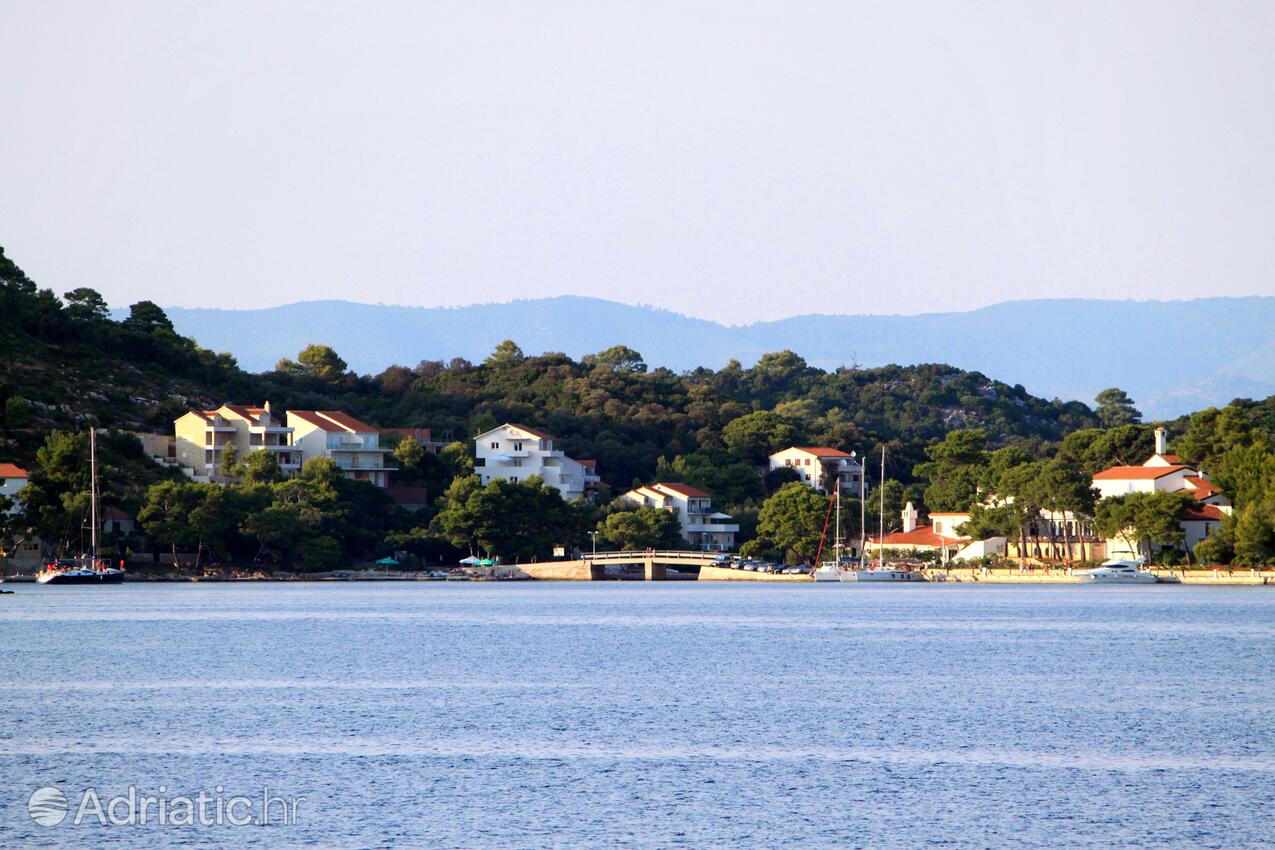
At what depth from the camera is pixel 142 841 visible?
75.5ft

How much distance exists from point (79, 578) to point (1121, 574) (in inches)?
2179

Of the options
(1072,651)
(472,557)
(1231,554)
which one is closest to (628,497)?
(472,557)

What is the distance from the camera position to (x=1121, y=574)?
3605 inches

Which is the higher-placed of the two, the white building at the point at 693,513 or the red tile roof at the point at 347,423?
the red tile roof at the point at 347,423

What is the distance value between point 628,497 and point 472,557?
15398mm

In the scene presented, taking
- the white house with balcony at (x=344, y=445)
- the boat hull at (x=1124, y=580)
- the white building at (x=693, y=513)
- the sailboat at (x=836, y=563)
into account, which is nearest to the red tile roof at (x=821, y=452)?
the white building at (x=693, y=513)

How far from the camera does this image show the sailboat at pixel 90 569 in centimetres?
8488

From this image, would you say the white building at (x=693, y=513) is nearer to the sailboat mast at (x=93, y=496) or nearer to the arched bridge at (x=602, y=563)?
the arched bridge at (x=602, y=563)

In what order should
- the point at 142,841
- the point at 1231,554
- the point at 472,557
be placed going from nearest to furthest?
the point at 142,841, the point at 1231,554, the point at 472,557

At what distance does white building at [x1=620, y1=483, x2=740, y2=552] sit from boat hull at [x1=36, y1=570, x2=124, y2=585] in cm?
3672

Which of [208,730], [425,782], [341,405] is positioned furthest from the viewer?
[341,405]

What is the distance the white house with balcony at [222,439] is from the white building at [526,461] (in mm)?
13860

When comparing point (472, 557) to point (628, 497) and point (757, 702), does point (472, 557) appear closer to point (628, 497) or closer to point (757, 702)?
point (628, 497)

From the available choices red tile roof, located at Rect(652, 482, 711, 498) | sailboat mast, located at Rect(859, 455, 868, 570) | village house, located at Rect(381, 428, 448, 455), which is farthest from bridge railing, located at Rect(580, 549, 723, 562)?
village house, located at Rect(381, 428, 448, 455)
